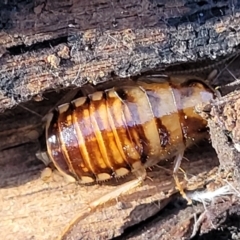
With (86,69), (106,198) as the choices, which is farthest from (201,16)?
(106,198)

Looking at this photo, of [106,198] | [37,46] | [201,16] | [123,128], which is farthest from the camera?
[106,198]

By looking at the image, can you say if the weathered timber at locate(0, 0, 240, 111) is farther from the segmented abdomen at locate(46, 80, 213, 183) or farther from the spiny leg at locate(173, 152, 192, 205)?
the spiny leg at locate(173, 152, 192, 205)

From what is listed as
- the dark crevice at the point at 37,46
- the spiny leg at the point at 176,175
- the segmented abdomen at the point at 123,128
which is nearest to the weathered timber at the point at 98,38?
the dark crevice at the point at 37,46

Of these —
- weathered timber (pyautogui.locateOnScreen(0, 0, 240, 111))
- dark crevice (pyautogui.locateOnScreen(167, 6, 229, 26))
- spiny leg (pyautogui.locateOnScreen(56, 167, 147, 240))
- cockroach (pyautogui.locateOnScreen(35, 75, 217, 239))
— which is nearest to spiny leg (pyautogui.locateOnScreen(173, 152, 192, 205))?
cockroach (pyautogui.locateOnScreen(35, 75, 217, 239))

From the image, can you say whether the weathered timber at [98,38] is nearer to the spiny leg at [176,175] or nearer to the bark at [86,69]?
the bark at [86,69]

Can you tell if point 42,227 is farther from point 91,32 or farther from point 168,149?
point 91,32

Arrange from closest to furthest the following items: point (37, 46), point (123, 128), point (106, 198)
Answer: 1. point (37, 46)
2. point (123, 128)
3. point (106, 198)

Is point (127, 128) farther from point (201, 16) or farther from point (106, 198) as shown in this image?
point (201, 16)
